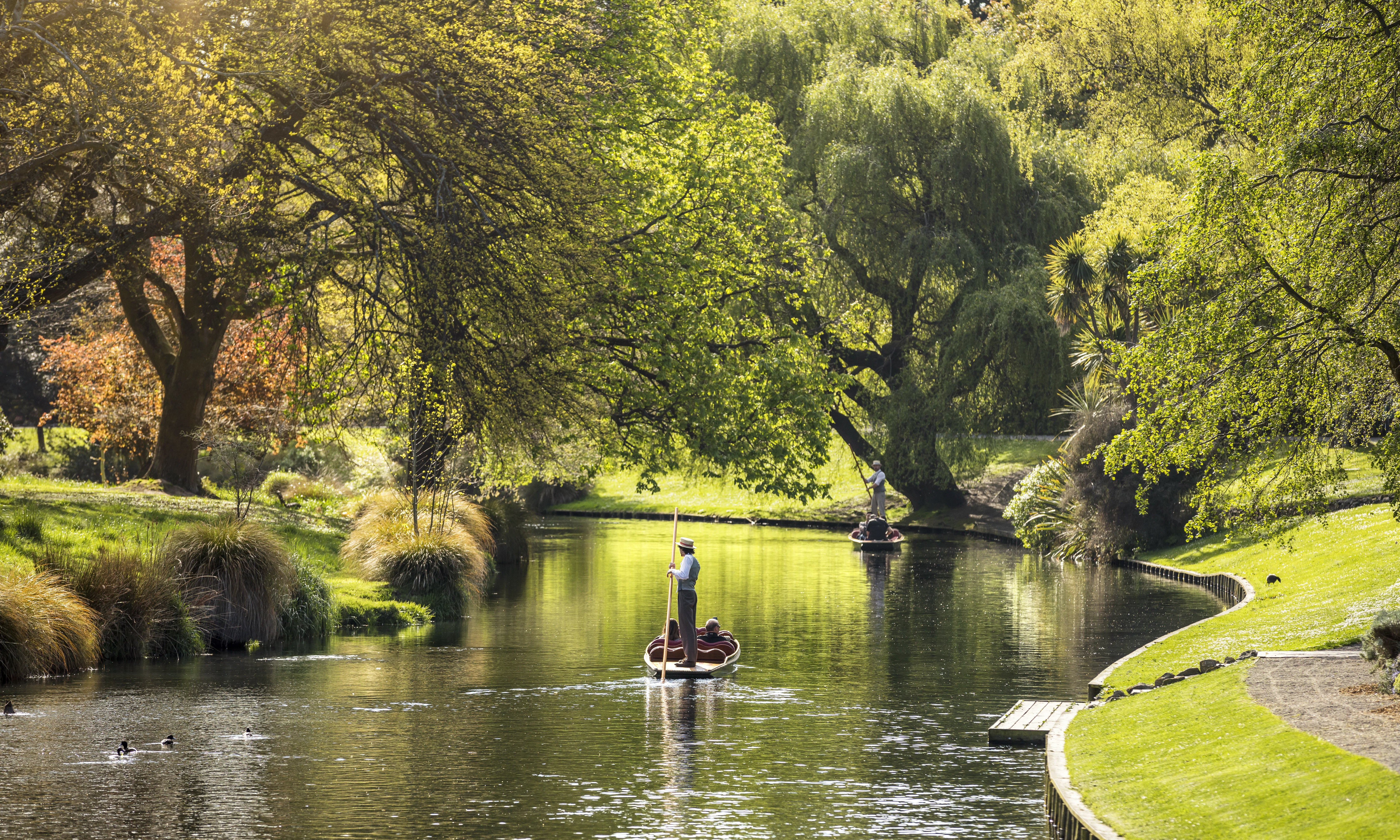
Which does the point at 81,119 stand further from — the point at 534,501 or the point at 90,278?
the point at 534,501

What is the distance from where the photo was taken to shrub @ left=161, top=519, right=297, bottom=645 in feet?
85.0

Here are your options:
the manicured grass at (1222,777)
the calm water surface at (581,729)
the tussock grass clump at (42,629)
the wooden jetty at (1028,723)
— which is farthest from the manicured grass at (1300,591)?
the tussock grass clump at (42,629)

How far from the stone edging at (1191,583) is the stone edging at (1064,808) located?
15.1ft

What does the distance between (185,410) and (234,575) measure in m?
10.3

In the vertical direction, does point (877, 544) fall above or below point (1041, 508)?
below

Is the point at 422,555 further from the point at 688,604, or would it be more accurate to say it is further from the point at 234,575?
the point at 688,604

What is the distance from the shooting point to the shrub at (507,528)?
1720 inches

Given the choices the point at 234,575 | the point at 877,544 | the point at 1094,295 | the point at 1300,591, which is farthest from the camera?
the point at 877,544

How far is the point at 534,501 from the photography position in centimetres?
7250

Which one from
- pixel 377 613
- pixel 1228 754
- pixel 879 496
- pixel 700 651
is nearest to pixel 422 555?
pixel 377 613

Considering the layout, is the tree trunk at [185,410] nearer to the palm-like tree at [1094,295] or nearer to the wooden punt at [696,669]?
the wooden punt at [696,669]

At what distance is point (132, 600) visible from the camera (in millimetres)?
24688

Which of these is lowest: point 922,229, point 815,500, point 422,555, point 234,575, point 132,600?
point 132,600

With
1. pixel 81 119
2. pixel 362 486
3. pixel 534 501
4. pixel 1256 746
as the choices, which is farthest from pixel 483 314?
pixel 534 501
